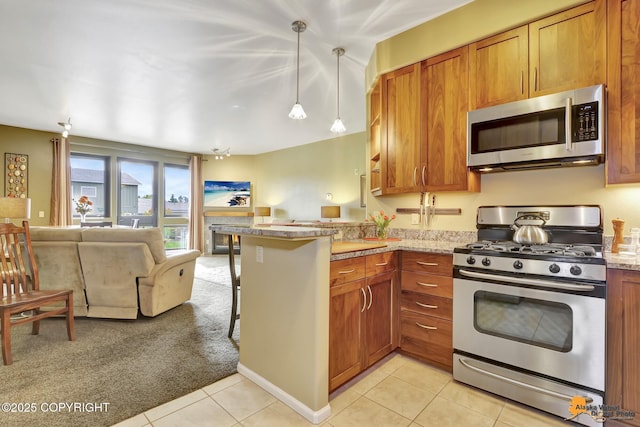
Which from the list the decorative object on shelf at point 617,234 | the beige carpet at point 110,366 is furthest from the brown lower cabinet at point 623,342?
the beige carpet at point 110,366

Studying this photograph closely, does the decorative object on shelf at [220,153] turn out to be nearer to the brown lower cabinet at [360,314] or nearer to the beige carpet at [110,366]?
the beige carpet at [110,366]

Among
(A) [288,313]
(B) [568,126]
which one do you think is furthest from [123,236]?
(B) [568,126]

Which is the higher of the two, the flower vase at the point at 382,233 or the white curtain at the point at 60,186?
the white curtain at the point at 60,186

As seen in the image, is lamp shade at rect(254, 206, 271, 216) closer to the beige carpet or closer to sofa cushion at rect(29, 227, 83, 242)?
the beige carpet

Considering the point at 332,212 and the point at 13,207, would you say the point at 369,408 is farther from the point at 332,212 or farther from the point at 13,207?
the point at 13,207

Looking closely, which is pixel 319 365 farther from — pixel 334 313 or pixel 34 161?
pixel 34 161

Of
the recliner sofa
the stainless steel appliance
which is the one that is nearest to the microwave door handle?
the stainless steel appliance

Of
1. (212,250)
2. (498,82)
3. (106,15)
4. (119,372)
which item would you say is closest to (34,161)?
(212,250)

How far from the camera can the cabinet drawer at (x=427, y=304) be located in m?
2.17

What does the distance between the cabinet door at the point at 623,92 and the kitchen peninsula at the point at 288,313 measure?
185 cm

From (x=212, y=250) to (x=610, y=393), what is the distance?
7.73 meters

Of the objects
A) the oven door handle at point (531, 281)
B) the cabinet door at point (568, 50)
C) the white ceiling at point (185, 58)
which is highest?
the white ceiling at point (185, 58)

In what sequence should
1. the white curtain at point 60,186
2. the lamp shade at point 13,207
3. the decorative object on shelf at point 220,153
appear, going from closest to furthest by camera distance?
the lamp shade at point 13,207, the white curtain at point 60,186, the decorative object on shelf at point 220,153

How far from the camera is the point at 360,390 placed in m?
2.00
